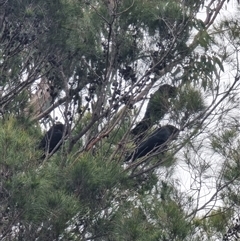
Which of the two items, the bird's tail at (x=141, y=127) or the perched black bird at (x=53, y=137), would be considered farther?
the bird's tail at (x=141, y=127)

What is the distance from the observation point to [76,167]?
5273mm

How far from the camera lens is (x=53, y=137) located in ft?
19.6

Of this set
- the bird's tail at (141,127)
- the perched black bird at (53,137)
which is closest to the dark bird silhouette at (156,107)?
the bird's tail at (141,127)

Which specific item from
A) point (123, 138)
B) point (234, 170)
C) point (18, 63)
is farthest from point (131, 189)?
point (18, 63)

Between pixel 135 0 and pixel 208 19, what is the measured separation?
60cm

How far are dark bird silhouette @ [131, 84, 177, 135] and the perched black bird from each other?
41cm

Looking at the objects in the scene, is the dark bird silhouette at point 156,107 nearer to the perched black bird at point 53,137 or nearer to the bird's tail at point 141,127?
the bird's tail at point 141,127

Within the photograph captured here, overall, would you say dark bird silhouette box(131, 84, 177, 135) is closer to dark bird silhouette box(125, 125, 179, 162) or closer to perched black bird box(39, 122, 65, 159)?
dark bird silhouette box(125, 125, 179, 162)

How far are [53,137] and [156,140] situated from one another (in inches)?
22.6

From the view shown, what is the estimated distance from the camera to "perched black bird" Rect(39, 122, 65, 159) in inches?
228

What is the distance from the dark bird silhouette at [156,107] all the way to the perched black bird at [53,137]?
0.41 meters

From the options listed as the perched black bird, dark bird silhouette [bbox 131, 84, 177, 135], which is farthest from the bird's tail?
the perched black bird

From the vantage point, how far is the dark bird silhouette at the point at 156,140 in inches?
233

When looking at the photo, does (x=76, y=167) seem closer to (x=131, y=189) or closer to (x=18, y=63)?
(x=131, y=189)
